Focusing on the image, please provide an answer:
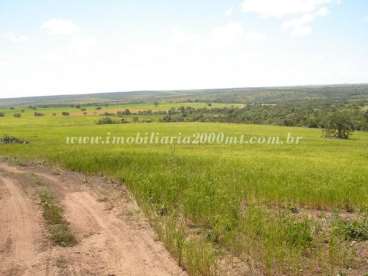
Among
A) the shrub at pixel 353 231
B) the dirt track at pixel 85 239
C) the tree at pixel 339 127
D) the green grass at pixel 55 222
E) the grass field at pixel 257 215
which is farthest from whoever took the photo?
the tree at pixel 339 127

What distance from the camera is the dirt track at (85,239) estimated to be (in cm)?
1216

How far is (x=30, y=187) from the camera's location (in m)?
23.7

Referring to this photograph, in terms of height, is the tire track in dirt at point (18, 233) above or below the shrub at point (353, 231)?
above

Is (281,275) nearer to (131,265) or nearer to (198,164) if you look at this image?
(131,265)

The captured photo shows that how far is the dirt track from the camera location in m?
12.2

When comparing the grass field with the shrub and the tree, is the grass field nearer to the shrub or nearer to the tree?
the shrub

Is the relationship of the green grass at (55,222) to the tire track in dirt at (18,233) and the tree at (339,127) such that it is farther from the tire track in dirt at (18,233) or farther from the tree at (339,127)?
the tree at (339,127)

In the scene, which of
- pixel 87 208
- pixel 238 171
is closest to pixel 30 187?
pixel 87 208

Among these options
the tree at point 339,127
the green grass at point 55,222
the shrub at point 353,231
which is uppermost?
the green grass at point 55,222

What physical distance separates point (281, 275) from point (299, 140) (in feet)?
177

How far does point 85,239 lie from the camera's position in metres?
14.6

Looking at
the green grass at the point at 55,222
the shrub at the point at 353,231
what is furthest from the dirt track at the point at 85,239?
the shrub at the point at 353,231

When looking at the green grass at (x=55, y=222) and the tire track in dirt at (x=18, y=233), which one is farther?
the green grass at (x=55, y=222)

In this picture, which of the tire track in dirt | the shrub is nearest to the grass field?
the shrub
